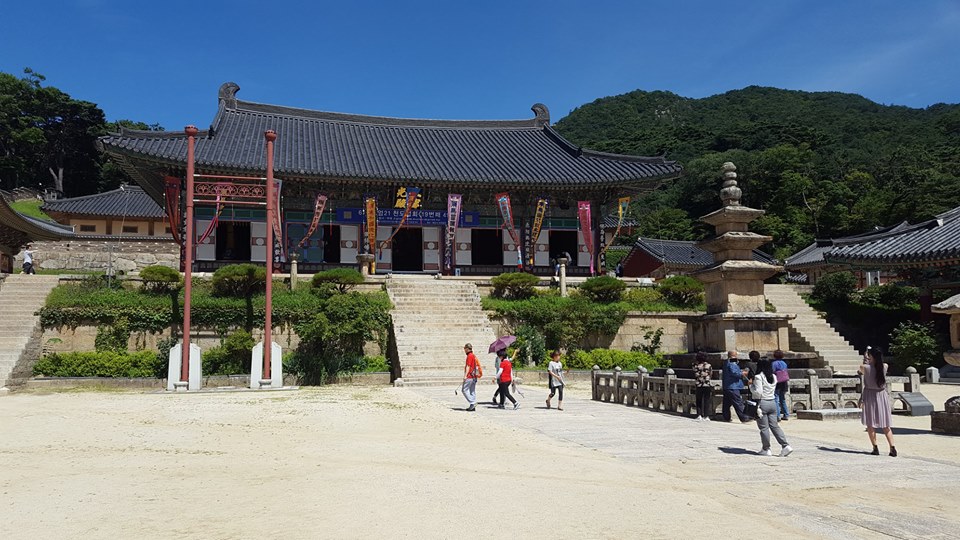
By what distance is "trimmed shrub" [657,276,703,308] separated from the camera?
2469 centimetres

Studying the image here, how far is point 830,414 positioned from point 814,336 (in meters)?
12.3

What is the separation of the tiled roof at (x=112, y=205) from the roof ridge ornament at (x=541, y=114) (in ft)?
77.3

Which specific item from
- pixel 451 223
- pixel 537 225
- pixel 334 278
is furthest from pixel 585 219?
pixel 334 278

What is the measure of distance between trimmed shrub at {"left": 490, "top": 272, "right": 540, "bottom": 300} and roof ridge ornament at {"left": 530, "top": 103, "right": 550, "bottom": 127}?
1434cm

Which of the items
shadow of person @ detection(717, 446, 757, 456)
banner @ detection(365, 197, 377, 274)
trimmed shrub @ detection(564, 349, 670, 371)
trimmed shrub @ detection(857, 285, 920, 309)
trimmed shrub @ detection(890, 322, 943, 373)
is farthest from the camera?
banner @ detection(365, 197, 377, 274)

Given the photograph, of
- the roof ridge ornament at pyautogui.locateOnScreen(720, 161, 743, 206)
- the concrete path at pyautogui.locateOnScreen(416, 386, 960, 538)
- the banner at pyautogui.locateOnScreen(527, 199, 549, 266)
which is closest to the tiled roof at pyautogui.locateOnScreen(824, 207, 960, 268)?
the roof ridge ornament at pyautogui.locateOnScreen(720, 161, 743, 206)

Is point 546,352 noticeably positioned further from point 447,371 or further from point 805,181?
point 805,181

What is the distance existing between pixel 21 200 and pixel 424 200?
43.1m

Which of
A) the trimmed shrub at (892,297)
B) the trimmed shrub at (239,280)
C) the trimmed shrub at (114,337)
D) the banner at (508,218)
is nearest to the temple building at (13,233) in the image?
the trimmed shrub at (114,337)

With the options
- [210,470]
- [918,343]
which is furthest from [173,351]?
[918,343]

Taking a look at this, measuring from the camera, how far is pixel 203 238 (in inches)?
997

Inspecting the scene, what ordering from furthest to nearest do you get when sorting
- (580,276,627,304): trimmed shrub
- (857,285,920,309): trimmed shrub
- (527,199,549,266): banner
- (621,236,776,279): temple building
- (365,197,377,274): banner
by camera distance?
(621,236,776,279): temple building, (527,199,549,266): banner, (365,197,377,274): banner, (857,285,920,309): trimmed shrub, (580,276,627,304): trimmed shrub

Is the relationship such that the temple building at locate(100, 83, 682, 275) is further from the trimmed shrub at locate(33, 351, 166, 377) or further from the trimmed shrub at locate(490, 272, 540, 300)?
the trimmed shrub at locate(33, 351, 166, 377)

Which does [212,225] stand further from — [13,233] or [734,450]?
[734,450]
